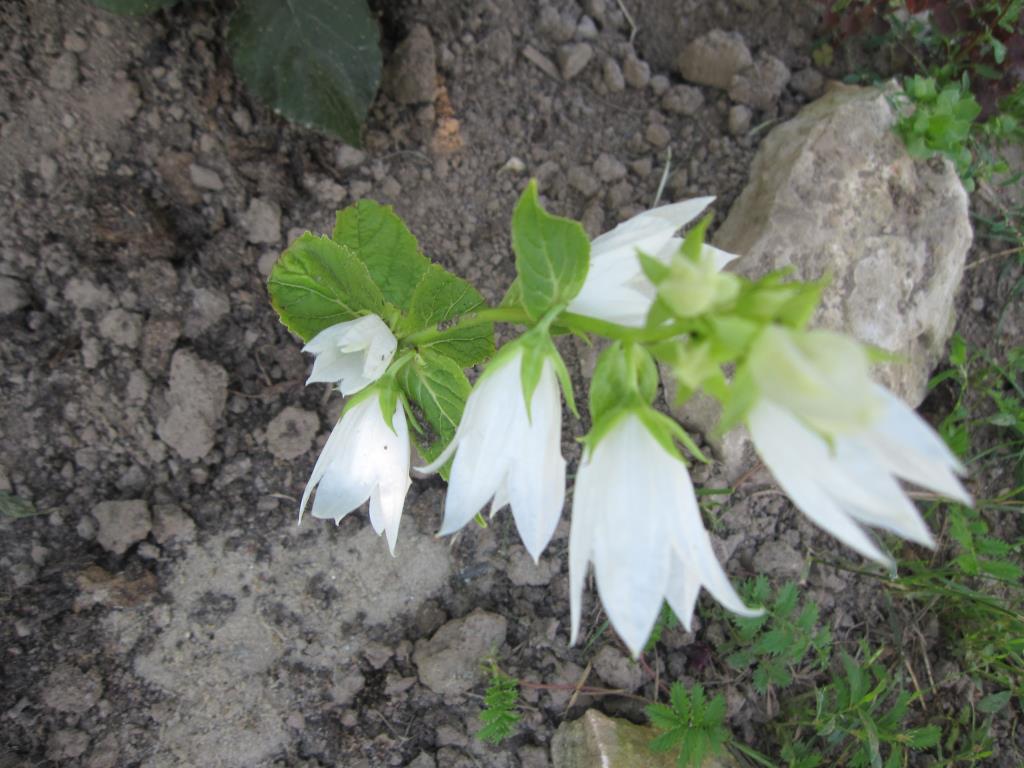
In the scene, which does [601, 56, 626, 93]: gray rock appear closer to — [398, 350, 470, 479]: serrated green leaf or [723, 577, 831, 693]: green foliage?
[398, 350, 470, 479]: serrated green leaf

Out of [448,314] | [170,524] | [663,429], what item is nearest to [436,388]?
[448,314]

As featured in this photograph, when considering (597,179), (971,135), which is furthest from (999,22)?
(597,179)

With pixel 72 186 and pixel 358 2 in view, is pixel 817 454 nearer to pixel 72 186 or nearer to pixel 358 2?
pixel 358 2

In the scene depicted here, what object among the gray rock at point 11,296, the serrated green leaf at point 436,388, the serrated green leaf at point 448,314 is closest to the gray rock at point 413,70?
the serrated green leaf at point 448,314

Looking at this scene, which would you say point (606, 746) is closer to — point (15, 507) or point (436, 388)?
point (436, 388)

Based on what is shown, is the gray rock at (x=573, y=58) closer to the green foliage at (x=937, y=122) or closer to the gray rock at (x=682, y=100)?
the gray rock at (x=682, y=100)

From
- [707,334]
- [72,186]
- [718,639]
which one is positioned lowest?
[718,639]
